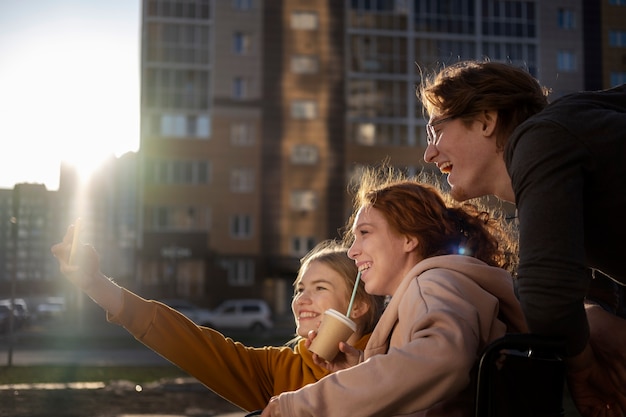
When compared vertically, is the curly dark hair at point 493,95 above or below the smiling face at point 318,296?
above

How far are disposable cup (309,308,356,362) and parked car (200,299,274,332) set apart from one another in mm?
25542

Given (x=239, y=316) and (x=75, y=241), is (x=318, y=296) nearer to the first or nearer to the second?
(x=75, y=241)

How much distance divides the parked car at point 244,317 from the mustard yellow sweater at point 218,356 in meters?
25.0

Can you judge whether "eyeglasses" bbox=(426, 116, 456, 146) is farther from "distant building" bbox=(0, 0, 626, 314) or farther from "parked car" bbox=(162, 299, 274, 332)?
"distant building" bbox=(0, 0, 626, 314)

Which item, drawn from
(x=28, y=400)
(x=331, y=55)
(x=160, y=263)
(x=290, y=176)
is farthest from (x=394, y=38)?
(x=28, y=400)

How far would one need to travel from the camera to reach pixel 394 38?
35156 mm

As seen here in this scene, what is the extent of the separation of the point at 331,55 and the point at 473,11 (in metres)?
5.41

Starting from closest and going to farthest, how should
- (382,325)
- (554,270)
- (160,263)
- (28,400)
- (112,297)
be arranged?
(554,270) < (382,325) < (112,297) < (28,400) < (160,263)

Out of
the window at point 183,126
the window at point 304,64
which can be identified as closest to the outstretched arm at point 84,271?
the window at point 183,126

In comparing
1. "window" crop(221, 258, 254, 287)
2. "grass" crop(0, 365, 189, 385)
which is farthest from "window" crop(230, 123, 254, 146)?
"grass" crop(0, 365, 189, 385)

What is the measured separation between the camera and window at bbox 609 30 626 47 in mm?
11469

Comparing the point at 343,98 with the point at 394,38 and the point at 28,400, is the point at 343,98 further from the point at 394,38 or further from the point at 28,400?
the point at 28,400

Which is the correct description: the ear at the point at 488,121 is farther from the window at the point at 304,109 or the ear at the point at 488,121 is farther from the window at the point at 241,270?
the window at the point at 304,109

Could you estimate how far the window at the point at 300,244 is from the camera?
111 feet
